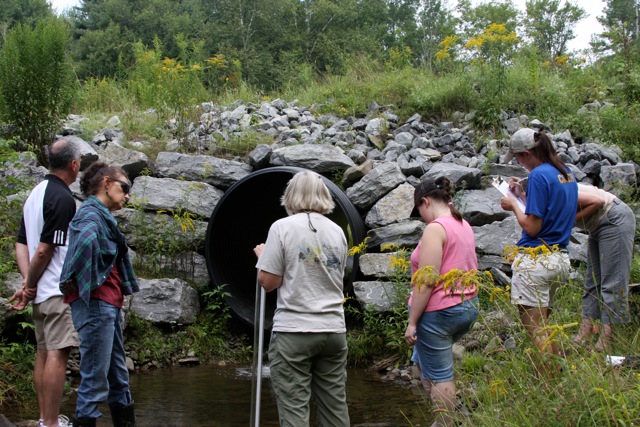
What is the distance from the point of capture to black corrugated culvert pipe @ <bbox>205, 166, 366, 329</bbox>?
7.29 meters

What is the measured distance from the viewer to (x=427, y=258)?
368cm

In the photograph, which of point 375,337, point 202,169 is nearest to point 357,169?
point 202,169

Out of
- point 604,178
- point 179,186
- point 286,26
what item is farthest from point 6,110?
point 286,26

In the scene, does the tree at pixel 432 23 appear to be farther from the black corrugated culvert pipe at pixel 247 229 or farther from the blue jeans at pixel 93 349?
the blue jeans at pixel 93 349

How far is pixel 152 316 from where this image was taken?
23.2 feet

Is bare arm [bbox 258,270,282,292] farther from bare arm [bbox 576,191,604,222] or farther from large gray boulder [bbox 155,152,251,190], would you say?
large gray boulder [bbox 155,152,251,190]

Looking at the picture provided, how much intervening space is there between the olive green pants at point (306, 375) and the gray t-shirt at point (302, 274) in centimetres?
6

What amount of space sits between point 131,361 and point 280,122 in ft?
13.6

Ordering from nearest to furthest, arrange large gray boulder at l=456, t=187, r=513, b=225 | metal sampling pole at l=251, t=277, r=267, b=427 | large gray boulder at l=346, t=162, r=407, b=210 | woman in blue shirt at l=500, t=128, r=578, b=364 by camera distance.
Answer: metal sampling pole at l=251, t=277, r=267, b=427, woman in blue shirt at l=500, t=128, r=578, b=364, large gray boulder at l=456, t=187, r=513, b=225, large gray boulder at l=346, t=162, r=407, b=210

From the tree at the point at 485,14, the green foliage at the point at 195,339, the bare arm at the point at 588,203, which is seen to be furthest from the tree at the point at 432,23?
the bare arm at the point at 588,203

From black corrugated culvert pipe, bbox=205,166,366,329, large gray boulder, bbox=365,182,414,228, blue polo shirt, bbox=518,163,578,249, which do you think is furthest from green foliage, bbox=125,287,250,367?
blue polo shirt, bbox=518,163,578,249

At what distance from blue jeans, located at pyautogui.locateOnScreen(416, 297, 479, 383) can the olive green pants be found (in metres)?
0.44

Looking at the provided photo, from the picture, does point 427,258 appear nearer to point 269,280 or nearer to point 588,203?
point 269,280

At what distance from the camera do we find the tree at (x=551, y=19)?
33.3m
